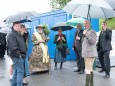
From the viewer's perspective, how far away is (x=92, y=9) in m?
8.09

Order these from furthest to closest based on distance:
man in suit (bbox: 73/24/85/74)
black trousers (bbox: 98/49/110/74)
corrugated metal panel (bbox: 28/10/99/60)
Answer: corrugated metal panel (bbox: 28/10/99/60), man in suit (bbox: 73/24/85/74), black trousers (bbox: 98/49/110/74)

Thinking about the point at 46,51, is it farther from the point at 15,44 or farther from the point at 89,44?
the point at 15,44

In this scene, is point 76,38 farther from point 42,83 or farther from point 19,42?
point 19,42

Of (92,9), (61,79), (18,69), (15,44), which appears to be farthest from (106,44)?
(15,44)

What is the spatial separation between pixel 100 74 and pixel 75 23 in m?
1.87

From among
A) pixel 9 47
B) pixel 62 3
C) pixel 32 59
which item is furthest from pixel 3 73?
pixel 62 3

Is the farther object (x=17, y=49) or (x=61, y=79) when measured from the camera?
(x=61, y=79)

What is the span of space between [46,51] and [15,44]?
3511mm

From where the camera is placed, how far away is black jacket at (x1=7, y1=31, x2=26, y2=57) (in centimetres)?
691

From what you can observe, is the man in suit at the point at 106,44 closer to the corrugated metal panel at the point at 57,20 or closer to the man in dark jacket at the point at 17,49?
the man in dark jacket at the point at 17,49

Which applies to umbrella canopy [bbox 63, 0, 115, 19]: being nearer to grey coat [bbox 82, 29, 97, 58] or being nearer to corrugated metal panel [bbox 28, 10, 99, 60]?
grey coat [bbox 82, 29, 97, 58]

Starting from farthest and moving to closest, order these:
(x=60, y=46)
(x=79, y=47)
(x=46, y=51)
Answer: (x=60, y=46)
(x=46, y=51)
(x=79, y=47)

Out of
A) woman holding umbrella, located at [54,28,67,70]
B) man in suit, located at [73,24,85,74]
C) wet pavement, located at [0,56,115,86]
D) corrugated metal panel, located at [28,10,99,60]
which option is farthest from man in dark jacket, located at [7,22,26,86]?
corrugated metal panel, located at [28,10,99,60]

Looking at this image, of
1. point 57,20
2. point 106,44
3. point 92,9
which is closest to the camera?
point 92,9
